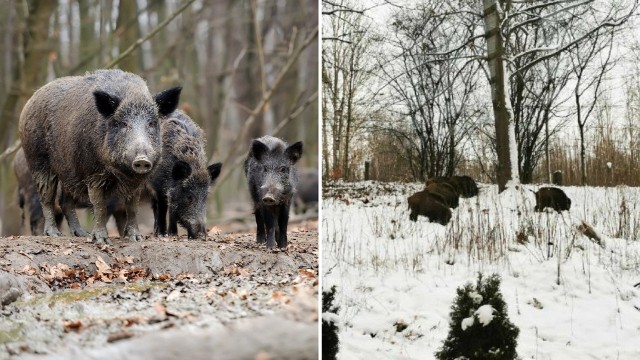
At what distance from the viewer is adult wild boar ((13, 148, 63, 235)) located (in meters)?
5.17

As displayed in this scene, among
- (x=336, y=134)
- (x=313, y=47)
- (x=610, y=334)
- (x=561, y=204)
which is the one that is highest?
(x=313, y=47)

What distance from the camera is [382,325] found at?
13.4 feet

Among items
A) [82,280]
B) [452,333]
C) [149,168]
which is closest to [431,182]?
[452,333]

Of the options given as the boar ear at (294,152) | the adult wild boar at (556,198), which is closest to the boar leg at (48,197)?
the boar ear at (294,152)

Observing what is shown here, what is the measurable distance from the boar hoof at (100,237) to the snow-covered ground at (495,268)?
1219 mm

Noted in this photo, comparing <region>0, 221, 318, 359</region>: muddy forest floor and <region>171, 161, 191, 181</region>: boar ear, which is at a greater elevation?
<region>171, 161, 191, 181</region>: boar ear

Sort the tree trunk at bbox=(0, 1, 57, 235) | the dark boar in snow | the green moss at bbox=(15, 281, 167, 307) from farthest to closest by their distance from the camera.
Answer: the dark boar in snow < the tree trunk at bbox=(0, 1, 57, 235) < the green moss at bbox=(15, 281, 167, 307)

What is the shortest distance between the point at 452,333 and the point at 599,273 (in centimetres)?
85

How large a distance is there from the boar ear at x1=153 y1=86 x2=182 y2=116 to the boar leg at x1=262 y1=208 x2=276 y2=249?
82 cm

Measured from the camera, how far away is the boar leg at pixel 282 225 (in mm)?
4539

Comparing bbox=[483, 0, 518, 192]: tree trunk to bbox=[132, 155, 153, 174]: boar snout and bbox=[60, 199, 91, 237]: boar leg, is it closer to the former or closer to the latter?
bbox=[132, 155, 153, 174]: boar snout

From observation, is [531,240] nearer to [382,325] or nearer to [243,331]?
[382,325]

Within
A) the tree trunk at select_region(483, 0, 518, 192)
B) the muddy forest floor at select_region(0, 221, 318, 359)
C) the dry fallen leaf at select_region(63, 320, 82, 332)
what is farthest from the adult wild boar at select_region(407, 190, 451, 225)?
the dry fallen leaf at select_region(63, 320, 82, 332)

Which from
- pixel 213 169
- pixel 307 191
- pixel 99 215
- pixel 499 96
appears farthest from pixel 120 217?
pixel 307 191
